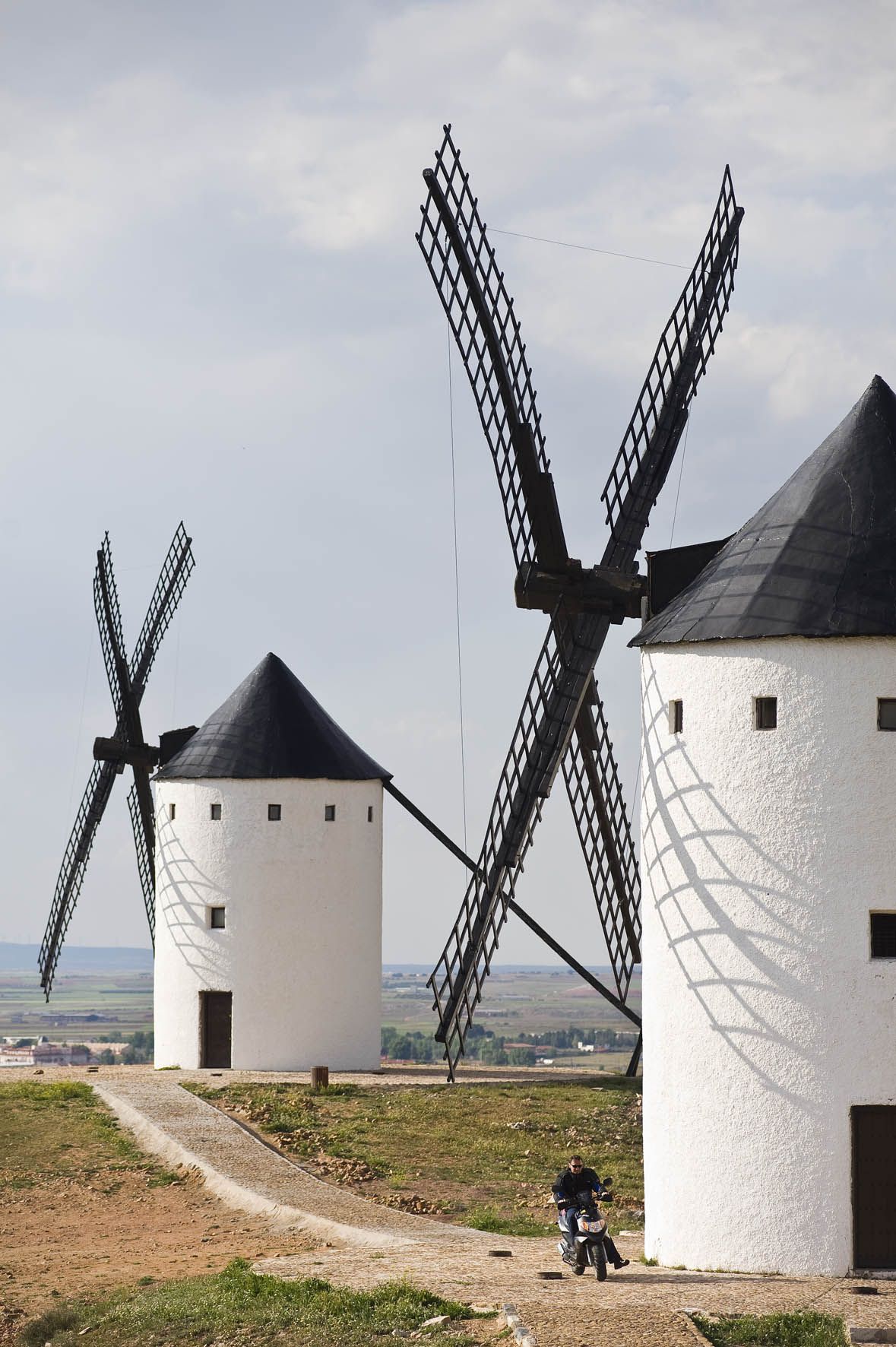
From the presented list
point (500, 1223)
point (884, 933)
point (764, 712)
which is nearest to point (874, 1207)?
point (884, 933)

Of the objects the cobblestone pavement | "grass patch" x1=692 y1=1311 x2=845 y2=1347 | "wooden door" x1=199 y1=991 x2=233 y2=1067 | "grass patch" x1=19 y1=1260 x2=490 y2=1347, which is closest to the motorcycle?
the cobblestone pavement

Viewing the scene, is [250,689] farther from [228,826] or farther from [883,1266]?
[883,1266]

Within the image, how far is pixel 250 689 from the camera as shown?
36.7m

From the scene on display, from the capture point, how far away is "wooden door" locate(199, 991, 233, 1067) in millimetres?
34812

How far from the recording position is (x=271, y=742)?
35500mm

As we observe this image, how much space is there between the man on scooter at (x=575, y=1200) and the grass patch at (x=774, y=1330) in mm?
2520

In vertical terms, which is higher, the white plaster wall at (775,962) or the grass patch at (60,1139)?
the white plaster wall at (775,962)

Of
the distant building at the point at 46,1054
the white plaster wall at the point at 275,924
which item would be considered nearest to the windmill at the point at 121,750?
the white plaster wall at the point at 275,924

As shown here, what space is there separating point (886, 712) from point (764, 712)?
3.76ft

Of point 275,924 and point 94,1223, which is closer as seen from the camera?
point 94,1223

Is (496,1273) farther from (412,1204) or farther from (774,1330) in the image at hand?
(412,1204)

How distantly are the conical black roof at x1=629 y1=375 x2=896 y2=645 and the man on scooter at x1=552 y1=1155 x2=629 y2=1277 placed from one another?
5258 millimetres

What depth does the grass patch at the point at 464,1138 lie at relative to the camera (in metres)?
23.0

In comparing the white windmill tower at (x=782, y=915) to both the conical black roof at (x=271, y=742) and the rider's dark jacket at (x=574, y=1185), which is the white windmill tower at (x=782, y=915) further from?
the conical black roof at (x=271, y=742)
